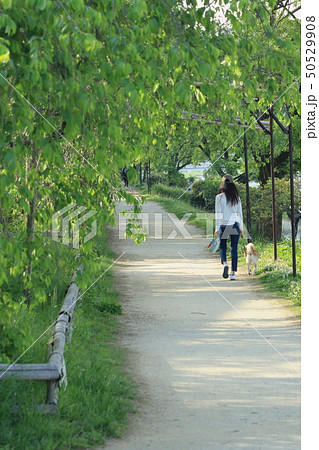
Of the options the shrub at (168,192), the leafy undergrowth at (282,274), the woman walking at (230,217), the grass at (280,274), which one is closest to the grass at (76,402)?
the grass at (280,274)

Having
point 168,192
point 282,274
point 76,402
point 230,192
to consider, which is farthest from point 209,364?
point 168,192

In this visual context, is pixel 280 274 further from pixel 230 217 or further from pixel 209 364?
pixel 209 364

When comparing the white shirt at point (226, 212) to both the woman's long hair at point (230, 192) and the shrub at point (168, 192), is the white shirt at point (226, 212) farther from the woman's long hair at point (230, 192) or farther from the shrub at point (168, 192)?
the shrub at point (168, 192)

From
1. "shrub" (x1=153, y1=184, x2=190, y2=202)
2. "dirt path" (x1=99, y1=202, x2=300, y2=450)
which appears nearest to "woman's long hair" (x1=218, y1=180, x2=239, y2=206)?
"dirt path" (x1=99, y1=202, x2=300, y2=450)

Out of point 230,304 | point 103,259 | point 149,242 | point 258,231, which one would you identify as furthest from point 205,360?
point 258,231

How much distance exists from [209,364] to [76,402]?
204 centimetres

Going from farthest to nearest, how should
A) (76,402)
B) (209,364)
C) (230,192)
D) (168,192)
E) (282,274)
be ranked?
Result: 1. (168,192)
2. (230,192)
3. (282,274)
4. (209,364)
5. (76,402)

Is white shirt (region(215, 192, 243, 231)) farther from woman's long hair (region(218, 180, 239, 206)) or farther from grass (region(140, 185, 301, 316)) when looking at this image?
grass (region(140, 185, 301, 316))

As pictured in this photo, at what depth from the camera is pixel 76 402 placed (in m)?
5.95

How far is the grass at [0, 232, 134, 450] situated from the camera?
525 cm

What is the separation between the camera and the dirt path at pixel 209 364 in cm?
557

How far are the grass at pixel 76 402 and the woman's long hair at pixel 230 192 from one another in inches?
221

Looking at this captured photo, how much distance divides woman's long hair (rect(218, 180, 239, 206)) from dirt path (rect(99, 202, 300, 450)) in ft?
4.98
